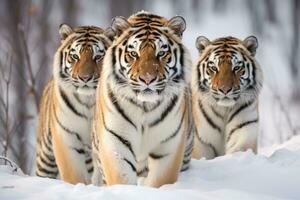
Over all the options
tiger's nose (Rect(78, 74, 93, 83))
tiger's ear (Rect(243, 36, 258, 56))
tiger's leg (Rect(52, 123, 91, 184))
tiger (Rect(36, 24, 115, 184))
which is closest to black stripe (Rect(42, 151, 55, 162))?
tiger (Rect(36, 24, 115, 184))

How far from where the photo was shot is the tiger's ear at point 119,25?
4.74 meters

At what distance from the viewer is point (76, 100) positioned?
5402 millimetres

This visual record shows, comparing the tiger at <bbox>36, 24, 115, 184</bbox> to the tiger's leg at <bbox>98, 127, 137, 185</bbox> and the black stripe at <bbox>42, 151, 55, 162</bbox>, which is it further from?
the tiger's leg at <bbox>98, 127, 137, 185</bbox>

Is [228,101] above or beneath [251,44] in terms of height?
beneath

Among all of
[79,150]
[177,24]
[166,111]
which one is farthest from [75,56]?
[166,111]

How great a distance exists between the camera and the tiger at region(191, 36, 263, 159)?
619 cm

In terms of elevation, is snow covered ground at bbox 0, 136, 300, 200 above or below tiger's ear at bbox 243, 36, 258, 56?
below

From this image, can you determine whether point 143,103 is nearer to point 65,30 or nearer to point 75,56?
point 75,56

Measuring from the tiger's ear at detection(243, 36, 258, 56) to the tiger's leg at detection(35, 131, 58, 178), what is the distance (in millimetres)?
1761

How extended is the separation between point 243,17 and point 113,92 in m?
16.5

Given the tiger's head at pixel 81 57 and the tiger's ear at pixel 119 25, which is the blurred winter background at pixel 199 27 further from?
the tiger's ear at pixel 119 25

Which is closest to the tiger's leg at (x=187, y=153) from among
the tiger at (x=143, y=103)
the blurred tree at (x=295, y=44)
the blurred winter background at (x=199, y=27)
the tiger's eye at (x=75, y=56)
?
the tiger at (x=143, y=103)

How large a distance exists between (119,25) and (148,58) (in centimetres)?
40

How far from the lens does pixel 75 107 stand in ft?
17.7
